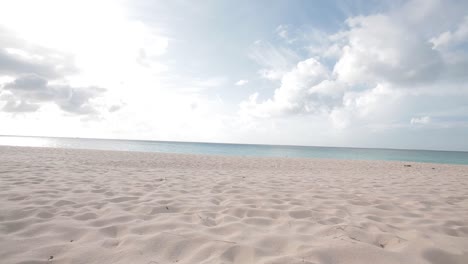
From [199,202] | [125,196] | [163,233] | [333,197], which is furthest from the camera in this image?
[333,197]

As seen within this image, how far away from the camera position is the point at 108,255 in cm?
197

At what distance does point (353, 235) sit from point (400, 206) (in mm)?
1921

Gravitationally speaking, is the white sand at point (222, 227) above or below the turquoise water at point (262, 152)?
above

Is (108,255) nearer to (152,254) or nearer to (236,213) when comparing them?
(152,254)

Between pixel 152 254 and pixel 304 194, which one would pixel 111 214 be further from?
pixel 304 194

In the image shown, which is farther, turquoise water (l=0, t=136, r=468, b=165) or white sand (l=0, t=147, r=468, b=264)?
turquoise water (l=0, t=136, r=468, b=165)

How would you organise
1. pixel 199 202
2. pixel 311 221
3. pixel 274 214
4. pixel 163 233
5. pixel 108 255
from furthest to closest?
pixel 199 202, pixel 274 214, pixel 311 221, pixel 163 233, pixel 108 255

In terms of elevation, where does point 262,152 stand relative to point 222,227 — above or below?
below

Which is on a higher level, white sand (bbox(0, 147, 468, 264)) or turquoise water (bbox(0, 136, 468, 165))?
white sand (bbox(0, 147, 468, 264))

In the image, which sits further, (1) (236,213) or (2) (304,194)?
(2) (304,194)

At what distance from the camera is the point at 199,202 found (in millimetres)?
3693

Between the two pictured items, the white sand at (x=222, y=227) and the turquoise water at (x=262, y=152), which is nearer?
the white sand at (x=222, y=227)

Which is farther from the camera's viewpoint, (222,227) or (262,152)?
(262,152)

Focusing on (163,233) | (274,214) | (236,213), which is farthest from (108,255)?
(274,214)
